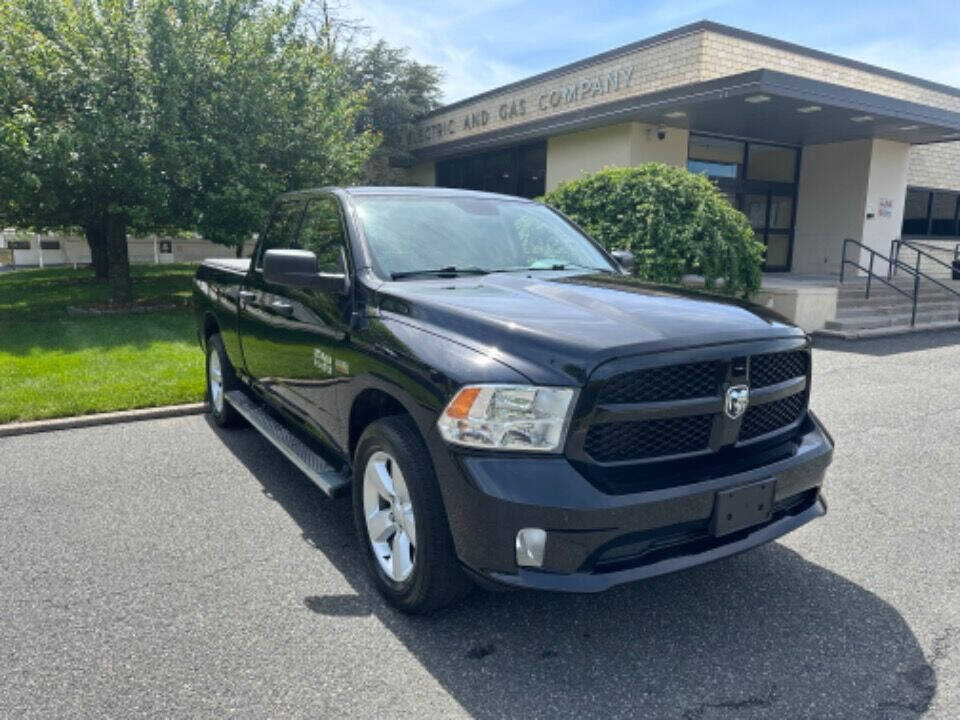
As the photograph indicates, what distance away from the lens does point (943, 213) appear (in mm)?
20219

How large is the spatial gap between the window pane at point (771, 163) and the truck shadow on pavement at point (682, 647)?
15657 millimetres

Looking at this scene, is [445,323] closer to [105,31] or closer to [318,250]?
[318,250]

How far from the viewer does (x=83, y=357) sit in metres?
8.38

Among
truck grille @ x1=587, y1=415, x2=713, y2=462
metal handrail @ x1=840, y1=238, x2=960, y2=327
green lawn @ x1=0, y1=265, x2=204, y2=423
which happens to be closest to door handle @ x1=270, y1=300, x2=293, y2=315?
truck grille @ x1=587, y1=415, x2=713, y2=462

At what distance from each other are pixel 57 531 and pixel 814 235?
18.4 metres

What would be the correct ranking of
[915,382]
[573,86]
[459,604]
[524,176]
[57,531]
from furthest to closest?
1. [524,176]
2. [573,86]
3. [915,382]
4. [57,531]
5. [459,604]

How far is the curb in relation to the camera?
5855 millimetres

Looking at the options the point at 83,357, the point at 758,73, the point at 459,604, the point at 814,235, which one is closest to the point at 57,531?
the point at 459,604

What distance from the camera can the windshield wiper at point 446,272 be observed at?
3.59 m

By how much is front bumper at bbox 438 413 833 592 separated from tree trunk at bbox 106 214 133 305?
479 inches

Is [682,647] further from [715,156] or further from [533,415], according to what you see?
[715,156]

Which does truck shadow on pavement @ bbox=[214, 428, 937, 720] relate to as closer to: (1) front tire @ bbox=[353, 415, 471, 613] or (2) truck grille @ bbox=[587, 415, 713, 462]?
(1) front tire @ bbox=[353, 415, 471, 613]

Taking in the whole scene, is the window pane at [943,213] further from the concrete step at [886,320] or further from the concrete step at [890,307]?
the concrete step at [886,320]

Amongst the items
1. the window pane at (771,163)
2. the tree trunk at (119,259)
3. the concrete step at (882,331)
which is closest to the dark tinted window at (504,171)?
the window pane at (771,163)
